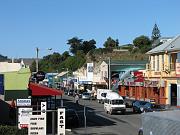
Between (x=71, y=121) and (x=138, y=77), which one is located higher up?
(x=138, y=77)

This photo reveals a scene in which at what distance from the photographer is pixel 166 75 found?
58.8 meters

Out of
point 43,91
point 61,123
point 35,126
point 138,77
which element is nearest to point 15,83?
point 43,91

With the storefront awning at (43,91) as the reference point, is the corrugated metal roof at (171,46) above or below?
above

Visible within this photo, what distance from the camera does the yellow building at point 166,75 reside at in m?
56.8

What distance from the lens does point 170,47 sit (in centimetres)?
5972

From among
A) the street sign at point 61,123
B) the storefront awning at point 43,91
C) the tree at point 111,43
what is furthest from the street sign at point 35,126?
the tree at point 111,43

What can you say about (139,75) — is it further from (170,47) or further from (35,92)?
(35,92)

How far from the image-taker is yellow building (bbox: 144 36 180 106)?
5684 centimetres

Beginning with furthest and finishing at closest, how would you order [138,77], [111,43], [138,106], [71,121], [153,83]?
[111,43] → [138,77] → [153,83] → [138,106] → [71,121]

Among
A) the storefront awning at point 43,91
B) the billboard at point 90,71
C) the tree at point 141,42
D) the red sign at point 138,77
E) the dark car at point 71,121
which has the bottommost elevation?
the dark car at point 71,121

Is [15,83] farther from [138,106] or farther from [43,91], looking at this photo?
[138,106]

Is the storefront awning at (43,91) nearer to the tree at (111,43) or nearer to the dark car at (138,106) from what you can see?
the dark car at (138,106)

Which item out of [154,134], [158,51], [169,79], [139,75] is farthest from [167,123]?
[139,75]

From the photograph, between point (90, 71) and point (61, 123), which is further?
point (90, 71)
